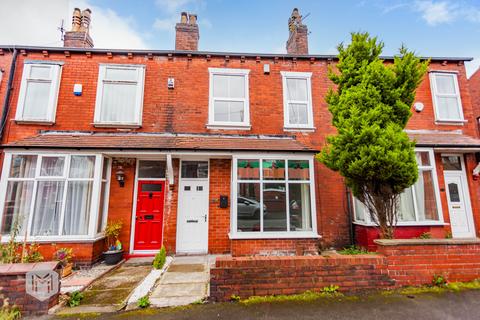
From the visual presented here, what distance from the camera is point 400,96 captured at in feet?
15.7

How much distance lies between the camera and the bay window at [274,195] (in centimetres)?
652

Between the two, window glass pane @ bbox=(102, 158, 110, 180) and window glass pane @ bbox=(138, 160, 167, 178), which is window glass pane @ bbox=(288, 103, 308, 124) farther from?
window glass pane @ bbox=(102, 158, 110, 180)

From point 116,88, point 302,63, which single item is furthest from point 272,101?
point 116,88

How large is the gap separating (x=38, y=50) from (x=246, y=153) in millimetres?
7750

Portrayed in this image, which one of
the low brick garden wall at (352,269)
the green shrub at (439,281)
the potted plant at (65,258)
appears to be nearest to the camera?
the low brick garden wall at (352,269)

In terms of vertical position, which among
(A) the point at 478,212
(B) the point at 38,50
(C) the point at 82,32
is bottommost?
(A) the point at 478,212

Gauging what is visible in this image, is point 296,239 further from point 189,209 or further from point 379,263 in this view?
point 189,209

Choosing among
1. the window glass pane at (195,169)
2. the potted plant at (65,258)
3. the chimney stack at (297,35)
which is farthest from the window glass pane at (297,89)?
the potted plant at (65,258)

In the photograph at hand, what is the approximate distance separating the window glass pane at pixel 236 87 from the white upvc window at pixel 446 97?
7064 mm

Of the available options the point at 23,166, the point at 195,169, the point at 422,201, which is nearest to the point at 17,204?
the point at 23,166

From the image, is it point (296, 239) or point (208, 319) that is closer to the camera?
point (208, 319)

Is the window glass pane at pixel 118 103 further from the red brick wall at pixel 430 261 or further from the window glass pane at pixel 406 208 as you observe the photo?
the window glass pane at pixel 406 208

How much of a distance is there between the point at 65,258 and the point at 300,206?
20.3ft

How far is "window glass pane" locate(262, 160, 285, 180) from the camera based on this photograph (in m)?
6.70
